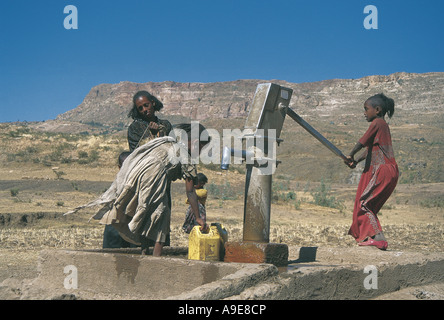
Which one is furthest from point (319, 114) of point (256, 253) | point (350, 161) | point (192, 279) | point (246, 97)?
point (192, 279)

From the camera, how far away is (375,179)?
6.54 metres

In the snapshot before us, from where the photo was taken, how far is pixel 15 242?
32.1 ft

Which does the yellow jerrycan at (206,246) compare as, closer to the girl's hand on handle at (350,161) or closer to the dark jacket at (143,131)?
the dark jacket at (143,131)

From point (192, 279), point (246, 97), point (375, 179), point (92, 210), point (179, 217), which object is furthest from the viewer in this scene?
point (246, 97)

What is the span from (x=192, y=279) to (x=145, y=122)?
2409 mm

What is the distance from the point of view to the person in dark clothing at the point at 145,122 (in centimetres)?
581

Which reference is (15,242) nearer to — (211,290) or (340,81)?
(211,290)

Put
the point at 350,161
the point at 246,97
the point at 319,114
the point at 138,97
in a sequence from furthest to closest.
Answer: the point at 246,97 < the point at 319,114 < the point at 350,161 < the point at 138,97

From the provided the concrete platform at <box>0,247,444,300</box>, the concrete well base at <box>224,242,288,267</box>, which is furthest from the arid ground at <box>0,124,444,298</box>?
the concrete well base at <box>224,242,288,267</box>

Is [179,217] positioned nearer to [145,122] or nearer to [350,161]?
[350,161]

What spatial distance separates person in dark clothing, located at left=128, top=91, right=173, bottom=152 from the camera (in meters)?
5.81

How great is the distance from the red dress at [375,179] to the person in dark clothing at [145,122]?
2594 mm

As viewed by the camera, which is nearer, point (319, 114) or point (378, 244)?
point (378, 244)
